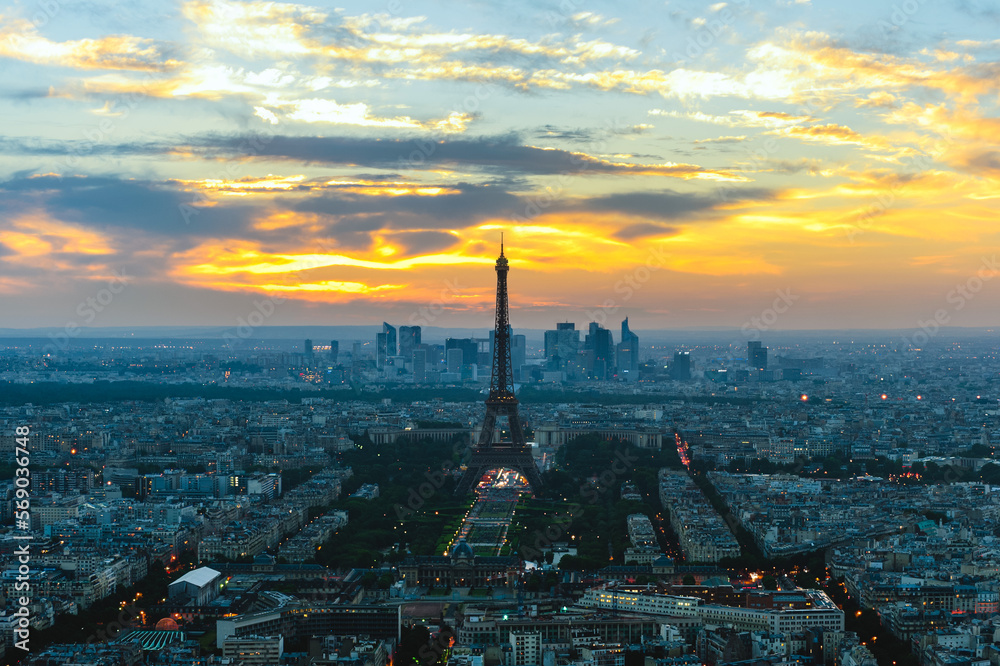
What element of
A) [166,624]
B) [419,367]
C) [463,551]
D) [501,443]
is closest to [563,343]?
[419,367]

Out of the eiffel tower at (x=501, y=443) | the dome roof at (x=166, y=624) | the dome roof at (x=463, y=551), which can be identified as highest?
the eiffel tower at (x=501, y=443)

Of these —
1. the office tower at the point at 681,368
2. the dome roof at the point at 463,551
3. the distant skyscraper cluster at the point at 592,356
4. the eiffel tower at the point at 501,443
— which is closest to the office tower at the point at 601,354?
the distant skyscraper cluster at the point at 592,356

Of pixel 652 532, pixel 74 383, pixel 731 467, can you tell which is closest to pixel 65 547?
pixel 652 532

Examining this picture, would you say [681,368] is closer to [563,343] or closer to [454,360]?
[563,343]

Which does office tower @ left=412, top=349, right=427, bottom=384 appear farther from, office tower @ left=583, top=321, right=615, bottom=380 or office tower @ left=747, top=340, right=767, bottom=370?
office tower @ left=747, top=340, right=767, bottom=370

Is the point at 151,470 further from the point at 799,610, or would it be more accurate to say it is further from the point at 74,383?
the point at 74,383

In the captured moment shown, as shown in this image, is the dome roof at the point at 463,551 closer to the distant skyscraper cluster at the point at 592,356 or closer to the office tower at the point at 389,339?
the distant skyscraper cluster at the point at 592,356

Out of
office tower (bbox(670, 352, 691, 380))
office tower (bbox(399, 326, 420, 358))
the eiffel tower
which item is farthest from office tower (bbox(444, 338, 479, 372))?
the eiffel tower
